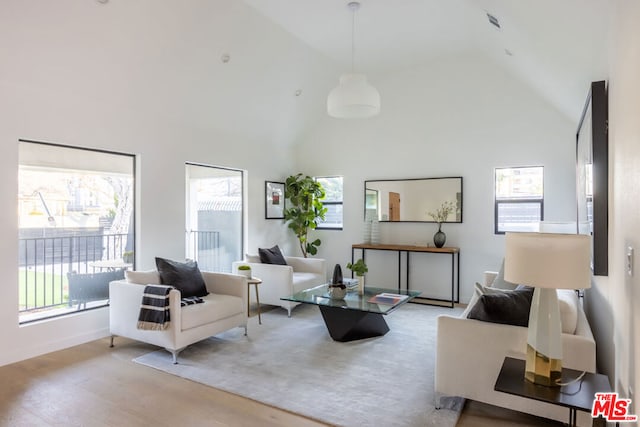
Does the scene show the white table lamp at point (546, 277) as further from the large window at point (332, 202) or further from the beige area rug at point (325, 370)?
the large window at point (332, 202)

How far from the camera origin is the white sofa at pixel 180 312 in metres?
3.47

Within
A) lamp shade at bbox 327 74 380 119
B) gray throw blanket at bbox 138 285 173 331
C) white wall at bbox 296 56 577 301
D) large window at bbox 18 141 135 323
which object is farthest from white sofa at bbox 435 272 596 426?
large window at bbox 18 141 135 323

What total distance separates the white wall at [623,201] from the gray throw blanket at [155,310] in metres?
3.27

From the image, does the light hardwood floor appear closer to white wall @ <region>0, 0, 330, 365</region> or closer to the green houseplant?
white wall @ <region>0, 0, 330, 365</region>

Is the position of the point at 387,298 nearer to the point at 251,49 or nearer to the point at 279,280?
the point at 279,280

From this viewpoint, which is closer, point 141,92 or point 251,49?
point 141,92

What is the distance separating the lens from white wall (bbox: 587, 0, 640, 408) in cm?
159

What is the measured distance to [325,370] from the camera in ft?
10.8

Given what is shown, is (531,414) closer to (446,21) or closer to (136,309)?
(136,309)

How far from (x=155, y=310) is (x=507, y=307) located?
2.88 m

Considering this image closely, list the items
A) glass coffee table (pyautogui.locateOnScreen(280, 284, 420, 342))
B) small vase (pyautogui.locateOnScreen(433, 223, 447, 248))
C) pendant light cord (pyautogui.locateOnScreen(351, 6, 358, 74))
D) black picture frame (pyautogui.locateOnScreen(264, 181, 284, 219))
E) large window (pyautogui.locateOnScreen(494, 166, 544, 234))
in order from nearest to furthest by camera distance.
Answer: glass coffee table (pyautogui.locateOnScreen(280, 284, 420, 342)) → pendant light cord (pyautogui.locateOnScreen(351, 6, 358, 74)) → large window (pyautogui.locateOnScreen(494, 166, 544, 234)) → small vase (pyautogui.locateOnScreen(433, 223, 447, 248)) → black picture frame (pyautogui.locateOnScreen(264, 181, 284, 219))

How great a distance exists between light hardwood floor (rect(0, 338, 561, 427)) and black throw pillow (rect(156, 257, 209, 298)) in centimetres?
79

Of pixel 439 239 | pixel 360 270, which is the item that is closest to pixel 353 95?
pixel 360 270

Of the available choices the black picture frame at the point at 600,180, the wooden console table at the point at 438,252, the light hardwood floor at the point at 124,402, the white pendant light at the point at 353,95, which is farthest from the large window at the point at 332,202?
the black picture frame at the point at 600,180
